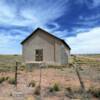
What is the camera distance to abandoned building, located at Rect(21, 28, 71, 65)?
27.1m

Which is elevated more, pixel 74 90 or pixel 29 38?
pixel 29 38

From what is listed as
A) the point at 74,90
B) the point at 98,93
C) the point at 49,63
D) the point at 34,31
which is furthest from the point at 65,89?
the point at 34,31

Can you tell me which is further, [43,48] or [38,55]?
[38,55]

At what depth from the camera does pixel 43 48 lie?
90.0 feet

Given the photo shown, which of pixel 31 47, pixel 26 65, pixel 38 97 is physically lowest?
pixel 38 97

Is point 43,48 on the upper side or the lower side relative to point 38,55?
upper

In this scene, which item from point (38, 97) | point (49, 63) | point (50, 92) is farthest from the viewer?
point (49, 63)

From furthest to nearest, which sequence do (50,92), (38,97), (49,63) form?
(49,63)
(50,92)
(38,97)

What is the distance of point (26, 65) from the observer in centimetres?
2766

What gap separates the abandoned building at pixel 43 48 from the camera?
2712cm

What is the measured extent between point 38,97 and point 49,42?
55.3ft

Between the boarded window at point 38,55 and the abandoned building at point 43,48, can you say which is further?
the boarded window at point 38,55

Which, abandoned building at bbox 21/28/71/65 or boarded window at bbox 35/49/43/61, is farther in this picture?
boarded window at bbox 35/49/43/61

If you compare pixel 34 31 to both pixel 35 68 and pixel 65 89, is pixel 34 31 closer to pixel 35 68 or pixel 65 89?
pixel 35 68
